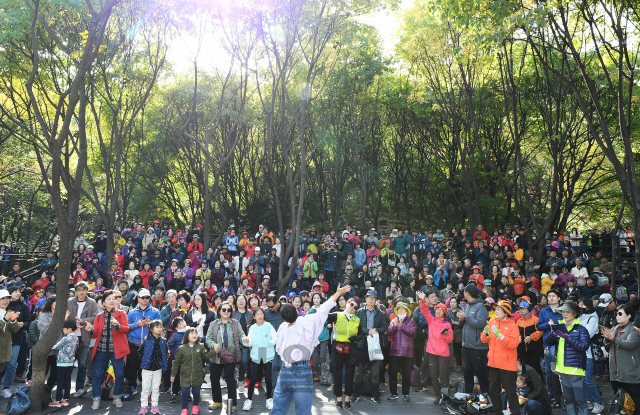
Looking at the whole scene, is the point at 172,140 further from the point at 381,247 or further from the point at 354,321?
the point at 354,321

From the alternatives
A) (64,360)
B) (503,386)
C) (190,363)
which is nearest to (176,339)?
(190,363)

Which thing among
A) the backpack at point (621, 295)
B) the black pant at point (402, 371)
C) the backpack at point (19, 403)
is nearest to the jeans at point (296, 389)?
the black pant at point (402, 371)

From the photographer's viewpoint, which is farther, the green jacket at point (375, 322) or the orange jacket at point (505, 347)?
the green jacket at point (375, 322)

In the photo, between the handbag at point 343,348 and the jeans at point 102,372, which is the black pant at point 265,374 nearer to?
the handbag at point 343,348

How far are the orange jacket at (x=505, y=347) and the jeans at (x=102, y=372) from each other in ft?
19.9

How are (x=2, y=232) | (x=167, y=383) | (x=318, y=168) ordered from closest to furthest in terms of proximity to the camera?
(x=167, y=383) → (x=318, y=168) → (x=2, y=232)

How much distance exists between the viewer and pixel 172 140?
2533 centimetres

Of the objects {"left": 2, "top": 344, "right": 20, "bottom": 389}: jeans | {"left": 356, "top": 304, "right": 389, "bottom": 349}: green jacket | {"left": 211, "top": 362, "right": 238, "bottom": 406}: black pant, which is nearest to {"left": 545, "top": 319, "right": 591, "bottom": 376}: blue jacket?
{"left": 356, "top": 304, "right": 389, "bottom": 349}: green jacket

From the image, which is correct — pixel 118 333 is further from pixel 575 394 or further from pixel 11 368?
pixel 575 394

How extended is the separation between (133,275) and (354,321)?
8359 mm

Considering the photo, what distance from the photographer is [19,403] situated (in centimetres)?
773

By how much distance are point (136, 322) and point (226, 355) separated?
5.94 feet

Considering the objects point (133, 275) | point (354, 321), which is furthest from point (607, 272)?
point (133, 275)

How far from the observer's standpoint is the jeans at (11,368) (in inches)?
349
